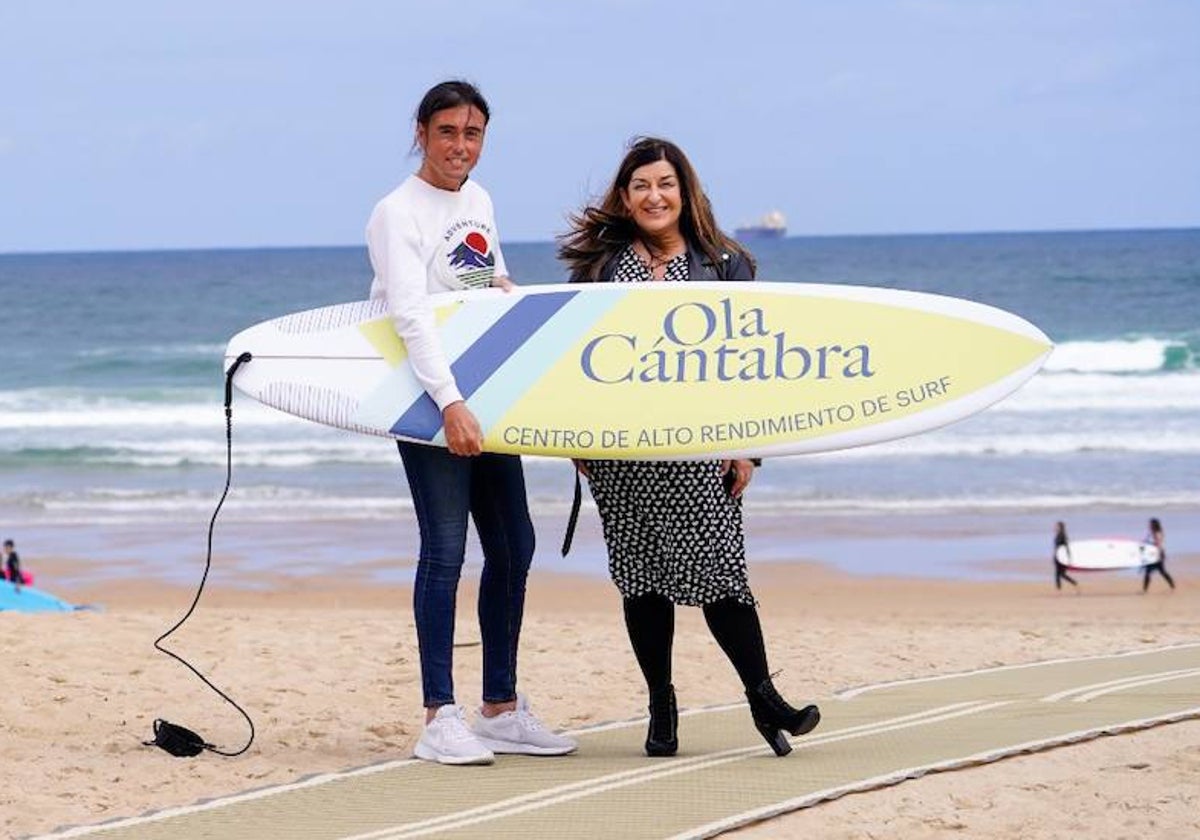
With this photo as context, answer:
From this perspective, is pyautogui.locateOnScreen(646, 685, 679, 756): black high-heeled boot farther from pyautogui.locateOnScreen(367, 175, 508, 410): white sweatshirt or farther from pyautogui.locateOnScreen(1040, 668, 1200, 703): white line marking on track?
pyautogui.locateOnScreen(1040, 668, 1200, 703): white line marking on track

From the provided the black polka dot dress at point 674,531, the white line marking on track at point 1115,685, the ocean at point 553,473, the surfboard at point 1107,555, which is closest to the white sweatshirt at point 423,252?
the black polka dot dress at point 674,531

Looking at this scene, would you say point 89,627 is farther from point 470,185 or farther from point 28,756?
point 470,185

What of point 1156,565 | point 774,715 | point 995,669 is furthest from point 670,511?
point 1156,565

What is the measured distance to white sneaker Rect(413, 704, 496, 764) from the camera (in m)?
3.78

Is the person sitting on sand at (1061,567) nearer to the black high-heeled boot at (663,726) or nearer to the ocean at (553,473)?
the ocean at (553,473)

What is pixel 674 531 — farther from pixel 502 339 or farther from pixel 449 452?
pixel 502 339

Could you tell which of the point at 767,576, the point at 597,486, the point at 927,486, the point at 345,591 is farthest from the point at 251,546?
the point at 597,486

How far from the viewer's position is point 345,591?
33.2ft

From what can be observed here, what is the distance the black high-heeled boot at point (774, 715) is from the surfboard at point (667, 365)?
0.50 meters

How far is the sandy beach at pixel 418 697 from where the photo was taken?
11.2ft

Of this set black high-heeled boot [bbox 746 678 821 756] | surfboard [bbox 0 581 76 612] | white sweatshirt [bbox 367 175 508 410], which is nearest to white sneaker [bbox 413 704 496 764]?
black high-heeled boot [bbox 746 678 821 756]

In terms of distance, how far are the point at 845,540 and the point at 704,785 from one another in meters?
8.49

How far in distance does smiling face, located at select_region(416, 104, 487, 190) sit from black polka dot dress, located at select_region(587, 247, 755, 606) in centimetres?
68

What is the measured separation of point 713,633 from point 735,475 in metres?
0.33
